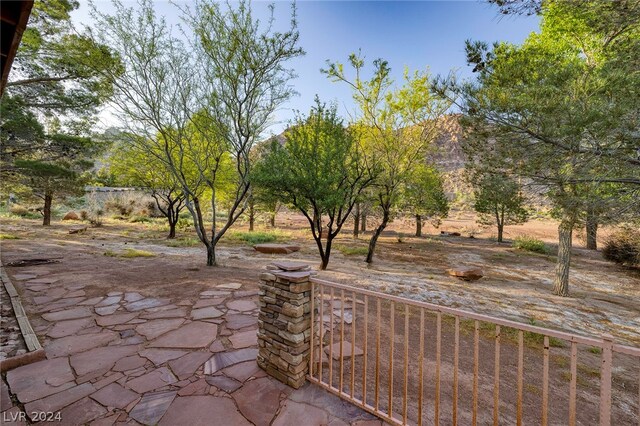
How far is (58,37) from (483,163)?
12.2 m

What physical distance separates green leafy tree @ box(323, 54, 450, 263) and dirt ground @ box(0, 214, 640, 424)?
11.4ft

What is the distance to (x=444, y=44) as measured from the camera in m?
6.80

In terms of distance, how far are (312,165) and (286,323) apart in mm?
5296

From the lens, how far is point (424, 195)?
1479cm

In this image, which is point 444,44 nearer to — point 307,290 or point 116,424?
point 307,290

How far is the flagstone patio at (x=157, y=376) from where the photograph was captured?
84.9 inches

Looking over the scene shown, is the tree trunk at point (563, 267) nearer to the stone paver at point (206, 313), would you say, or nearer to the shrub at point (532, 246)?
the stone paver at point (206, 313)

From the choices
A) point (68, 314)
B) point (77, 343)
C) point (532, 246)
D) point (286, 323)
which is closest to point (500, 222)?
point (532, 246)

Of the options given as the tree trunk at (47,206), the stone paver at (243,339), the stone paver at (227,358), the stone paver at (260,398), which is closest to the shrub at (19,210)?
the tree trunk at (47,206)

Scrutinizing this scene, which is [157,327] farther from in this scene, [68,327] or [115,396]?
[115,396]

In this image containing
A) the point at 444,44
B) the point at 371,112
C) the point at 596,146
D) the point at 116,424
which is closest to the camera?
the point at 116,424

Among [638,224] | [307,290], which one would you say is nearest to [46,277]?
[307,290]

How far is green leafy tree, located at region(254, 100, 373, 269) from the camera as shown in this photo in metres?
7.17

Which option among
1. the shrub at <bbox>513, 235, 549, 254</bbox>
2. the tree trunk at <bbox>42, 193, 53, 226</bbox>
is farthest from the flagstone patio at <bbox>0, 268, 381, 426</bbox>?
the shrub at <bbox>513, 235, 549, 254</bbox>
